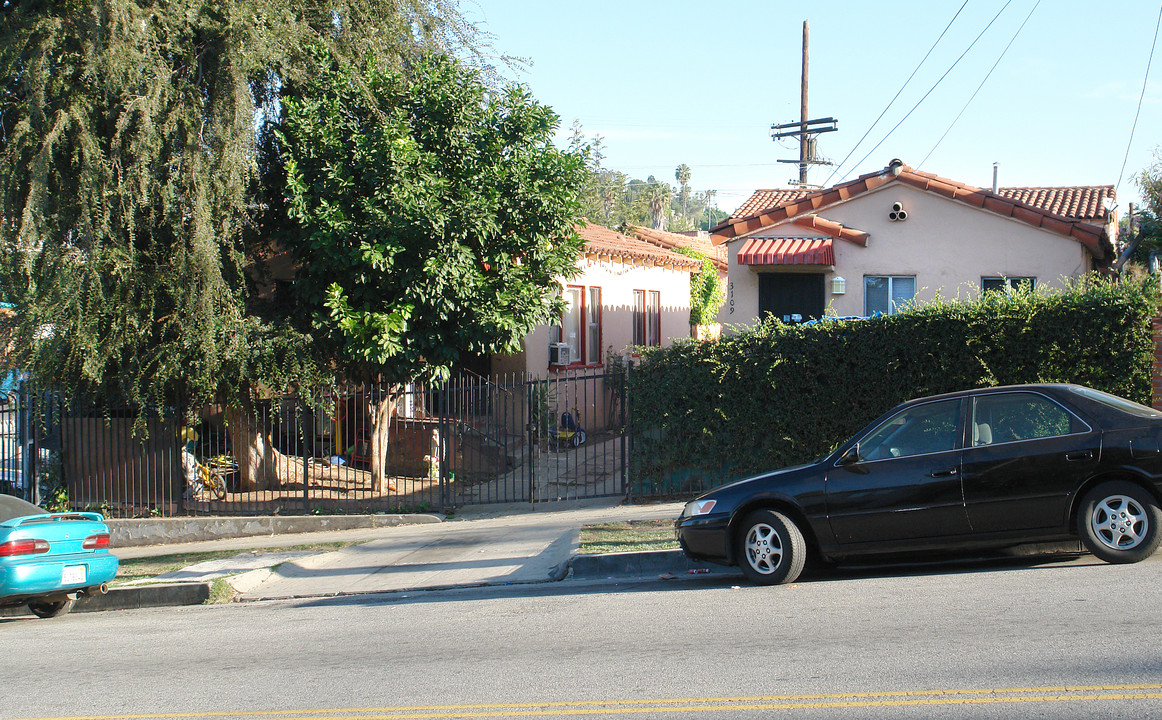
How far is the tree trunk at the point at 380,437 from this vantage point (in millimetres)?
14930

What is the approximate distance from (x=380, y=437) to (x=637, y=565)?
7.23m

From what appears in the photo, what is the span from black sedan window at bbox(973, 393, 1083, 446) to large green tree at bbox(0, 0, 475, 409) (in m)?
9.25

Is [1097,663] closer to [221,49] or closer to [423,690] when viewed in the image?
[423,690]

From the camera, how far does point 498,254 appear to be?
1362cm

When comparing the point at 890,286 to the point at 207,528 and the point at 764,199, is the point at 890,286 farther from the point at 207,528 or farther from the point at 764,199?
the point at 207,528

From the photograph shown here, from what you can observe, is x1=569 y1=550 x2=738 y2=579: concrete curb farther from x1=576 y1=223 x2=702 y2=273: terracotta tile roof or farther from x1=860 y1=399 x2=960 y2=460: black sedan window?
x1=576 y1=223 x2=702 y2=273: terracotta tile roof

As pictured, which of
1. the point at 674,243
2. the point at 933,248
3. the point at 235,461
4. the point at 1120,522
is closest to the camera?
the point at 1120,522

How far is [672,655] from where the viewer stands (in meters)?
6.03

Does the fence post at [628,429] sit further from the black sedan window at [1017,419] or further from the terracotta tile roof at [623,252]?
the terracotta tile roof at [623,252]

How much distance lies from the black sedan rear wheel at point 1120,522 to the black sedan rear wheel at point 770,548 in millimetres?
2200

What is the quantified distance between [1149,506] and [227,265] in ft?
38.1

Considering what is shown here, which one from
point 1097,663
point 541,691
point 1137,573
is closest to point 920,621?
point 1097,663

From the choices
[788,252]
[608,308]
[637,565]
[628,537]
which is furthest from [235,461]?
[788,252]

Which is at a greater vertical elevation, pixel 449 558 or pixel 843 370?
pixel 843 370
